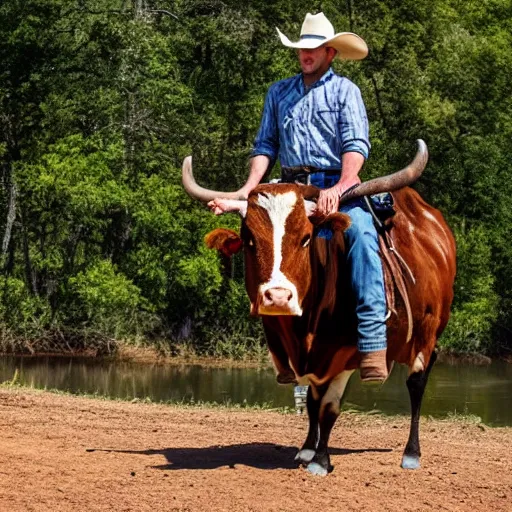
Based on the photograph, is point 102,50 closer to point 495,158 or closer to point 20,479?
point 495,158

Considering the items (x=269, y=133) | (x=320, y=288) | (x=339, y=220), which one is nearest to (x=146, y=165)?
(x=269, y=133)

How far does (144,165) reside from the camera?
37.0 meters

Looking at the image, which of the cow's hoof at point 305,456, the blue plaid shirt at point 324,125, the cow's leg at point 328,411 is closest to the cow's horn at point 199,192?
the blue plaid shirt at point 324,125

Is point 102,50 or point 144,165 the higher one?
point 102,50

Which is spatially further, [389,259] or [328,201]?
[389,259]

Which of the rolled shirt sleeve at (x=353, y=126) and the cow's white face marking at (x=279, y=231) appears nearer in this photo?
the cow's white face marking at (x=279, y=231)

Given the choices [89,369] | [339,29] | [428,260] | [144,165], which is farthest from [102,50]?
[428,260]

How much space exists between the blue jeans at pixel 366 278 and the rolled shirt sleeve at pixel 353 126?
1.15 feet

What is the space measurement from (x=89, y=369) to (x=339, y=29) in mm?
14714

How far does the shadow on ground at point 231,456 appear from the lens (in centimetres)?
902

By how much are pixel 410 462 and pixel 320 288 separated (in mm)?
1719

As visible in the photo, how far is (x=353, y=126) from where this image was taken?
28.5ft

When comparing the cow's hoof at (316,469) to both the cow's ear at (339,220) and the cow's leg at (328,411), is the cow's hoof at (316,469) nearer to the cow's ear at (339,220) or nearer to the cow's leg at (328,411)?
the cow's leg at (328,411)

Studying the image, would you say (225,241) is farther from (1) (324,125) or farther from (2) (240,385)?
(2) (240,385)
